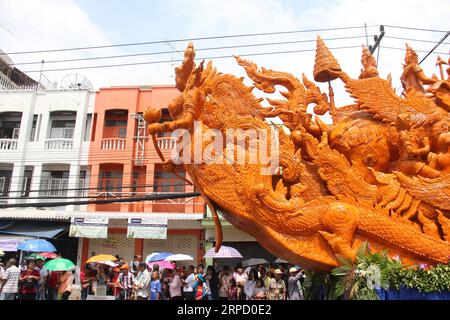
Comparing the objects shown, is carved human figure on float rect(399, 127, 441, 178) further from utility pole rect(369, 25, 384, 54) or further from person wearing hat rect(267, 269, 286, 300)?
utility pole rect(369, 25, 384, 54)

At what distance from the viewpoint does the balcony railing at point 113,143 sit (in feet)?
50.9

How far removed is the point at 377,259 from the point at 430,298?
1.99 ft

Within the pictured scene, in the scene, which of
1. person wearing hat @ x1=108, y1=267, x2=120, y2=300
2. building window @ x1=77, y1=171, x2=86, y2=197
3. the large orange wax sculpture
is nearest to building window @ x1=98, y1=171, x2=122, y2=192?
building window @ x1=77, y1=171, x2=86, y2=197

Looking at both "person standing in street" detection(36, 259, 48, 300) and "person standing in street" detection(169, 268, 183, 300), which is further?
"person standing in street" detection(36, 259, 48, 300)

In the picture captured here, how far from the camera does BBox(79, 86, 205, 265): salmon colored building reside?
14789 mm

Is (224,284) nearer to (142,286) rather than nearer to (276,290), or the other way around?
(276,290)

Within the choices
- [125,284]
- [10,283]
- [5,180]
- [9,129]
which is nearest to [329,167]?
[125,284]

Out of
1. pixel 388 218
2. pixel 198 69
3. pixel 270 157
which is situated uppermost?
pixel 198 69

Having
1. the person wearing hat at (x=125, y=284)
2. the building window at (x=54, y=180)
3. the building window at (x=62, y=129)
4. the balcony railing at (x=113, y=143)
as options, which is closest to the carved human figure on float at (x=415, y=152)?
the person wearing hat at (x=125, y=284)

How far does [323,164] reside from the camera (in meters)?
4.50
